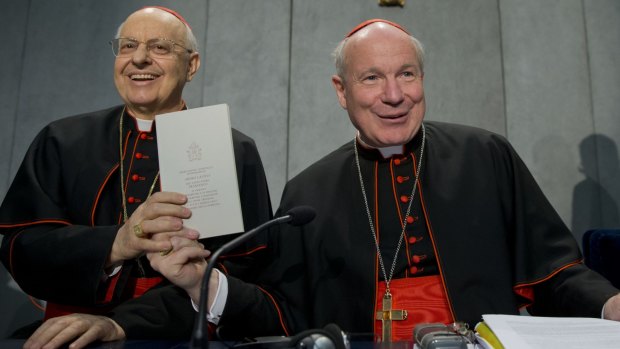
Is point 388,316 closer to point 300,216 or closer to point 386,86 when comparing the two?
point 300,216

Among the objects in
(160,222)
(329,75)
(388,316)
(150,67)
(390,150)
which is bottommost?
(388,316)

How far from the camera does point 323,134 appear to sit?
4027 mm

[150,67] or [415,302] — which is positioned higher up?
[150,67]

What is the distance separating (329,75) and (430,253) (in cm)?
222

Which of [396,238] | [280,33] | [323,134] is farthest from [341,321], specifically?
[280,33]

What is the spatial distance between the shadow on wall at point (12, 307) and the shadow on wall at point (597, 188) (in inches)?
151

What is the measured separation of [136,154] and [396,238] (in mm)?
1136

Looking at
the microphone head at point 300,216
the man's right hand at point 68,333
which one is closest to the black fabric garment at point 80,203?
the man's right hand at point 68,333

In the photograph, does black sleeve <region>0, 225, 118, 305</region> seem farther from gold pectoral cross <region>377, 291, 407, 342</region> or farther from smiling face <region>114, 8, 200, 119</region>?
gold pectoral cross <region>377, 291, 407, 342</region>

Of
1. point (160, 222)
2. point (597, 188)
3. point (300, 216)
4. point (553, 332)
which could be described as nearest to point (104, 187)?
point (160, 222)

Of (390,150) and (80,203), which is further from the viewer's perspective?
(390,150)

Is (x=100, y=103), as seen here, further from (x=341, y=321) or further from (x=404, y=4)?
(x=341, y=321)

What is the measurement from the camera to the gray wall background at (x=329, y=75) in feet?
13.1

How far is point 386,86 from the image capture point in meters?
2.19
